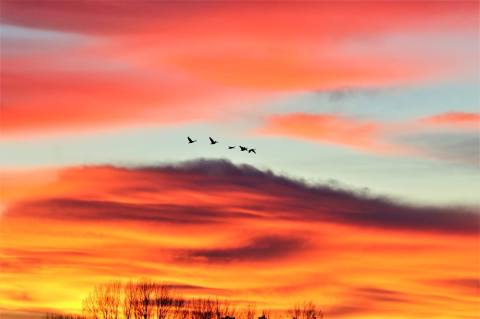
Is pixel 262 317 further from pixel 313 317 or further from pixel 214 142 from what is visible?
pixel 214 142

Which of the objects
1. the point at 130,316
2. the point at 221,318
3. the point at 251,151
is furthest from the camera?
the point at 221,318

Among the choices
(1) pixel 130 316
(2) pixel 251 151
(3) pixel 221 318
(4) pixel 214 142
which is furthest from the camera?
(3) pixel 221 318

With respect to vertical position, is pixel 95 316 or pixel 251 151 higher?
pixel 251 151

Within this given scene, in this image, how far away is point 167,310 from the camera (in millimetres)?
→ 126000

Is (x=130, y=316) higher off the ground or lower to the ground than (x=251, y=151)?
lower

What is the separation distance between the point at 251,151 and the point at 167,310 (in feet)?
122

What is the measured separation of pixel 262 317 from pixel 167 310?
1290cm

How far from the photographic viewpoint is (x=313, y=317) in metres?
135

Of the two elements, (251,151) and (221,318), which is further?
(221,318)

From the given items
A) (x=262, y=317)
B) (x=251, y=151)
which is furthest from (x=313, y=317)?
(x=251, y=151)

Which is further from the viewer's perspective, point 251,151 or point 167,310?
point 167,310

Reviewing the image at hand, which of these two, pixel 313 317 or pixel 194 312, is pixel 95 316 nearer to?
pixel 194 312

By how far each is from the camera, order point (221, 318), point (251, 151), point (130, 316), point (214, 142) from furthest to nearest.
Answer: point (221, 318)
point (130, 316)
point (251, 151)
point (214, 142)

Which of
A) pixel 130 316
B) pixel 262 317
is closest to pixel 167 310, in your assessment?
pixel 130 316
